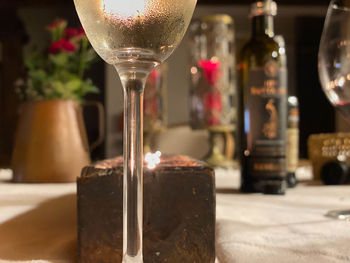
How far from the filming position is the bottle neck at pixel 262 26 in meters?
0.79

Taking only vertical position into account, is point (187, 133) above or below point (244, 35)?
below

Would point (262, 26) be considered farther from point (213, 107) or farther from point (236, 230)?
point (213, 107)

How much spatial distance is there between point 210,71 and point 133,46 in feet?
3.95

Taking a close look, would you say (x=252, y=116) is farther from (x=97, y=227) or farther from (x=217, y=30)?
(x=217, y=30)

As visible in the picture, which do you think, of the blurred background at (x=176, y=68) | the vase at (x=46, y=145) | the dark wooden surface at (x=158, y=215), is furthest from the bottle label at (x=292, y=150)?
the blurred background at (x=176, y=68)

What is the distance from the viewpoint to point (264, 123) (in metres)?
0.74

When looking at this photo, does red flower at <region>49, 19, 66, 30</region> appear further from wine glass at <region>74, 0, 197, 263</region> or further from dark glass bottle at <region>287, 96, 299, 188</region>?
wine glass at <region>74, 0, 197, 263</region>

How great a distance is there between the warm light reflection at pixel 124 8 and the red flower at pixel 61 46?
56cm

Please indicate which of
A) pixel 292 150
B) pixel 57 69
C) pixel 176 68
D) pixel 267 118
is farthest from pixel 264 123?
pixel 176 68

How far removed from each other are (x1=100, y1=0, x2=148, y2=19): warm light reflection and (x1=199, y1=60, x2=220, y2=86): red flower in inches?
47.2

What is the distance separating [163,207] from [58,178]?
45 centimetres

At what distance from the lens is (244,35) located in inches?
209

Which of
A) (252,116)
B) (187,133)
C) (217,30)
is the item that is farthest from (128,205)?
A: (187,133)

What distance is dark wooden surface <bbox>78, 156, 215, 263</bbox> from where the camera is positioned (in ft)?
1.22
